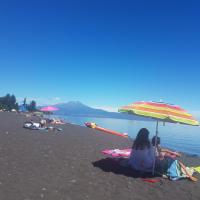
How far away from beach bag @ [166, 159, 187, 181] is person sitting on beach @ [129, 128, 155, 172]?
0.69 metres

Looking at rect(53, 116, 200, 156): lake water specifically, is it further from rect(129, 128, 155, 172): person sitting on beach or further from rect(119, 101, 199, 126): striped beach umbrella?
rect(119, 101, 199, 126): striped beach umbrella

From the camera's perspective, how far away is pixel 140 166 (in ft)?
39.4

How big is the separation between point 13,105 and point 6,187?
273 ft

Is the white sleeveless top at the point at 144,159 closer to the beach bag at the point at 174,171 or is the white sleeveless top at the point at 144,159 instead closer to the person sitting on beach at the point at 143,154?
the person sitting on beach at the point at 143,154

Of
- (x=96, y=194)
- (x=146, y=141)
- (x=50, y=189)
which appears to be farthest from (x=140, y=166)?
(x=50, y=189)

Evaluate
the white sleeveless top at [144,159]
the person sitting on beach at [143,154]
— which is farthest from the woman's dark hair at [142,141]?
the white sleeveless top at [144,159]

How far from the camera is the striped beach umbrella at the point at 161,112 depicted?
10.7 metres

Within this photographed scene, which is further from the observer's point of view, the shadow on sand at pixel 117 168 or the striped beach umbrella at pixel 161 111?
the shadow on sand at pixel 117 168

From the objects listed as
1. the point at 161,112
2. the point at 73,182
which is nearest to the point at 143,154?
the point at 161,112

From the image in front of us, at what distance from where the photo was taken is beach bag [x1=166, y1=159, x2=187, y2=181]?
38.3 ft

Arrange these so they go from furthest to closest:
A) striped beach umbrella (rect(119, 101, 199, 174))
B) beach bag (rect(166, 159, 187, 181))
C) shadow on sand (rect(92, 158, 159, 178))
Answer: beach bag (rect(166, 159, 187, 181)) → shadow on sand (rect(92, 158, 159, 178)) → striped beach umbrella (rect(119, 101, 199, 174))

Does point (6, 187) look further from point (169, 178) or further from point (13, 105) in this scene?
point (13, 105)

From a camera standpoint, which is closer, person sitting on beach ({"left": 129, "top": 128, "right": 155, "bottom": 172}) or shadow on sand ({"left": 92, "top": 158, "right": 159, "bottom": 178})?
shadow on sand ({"left": 92, "top": 158, "right": 159, "bottom": 178})

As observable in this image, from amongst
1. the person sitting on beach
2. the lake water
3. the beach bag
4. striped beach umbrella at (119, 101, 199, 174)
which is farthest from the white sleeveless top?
the lake water
